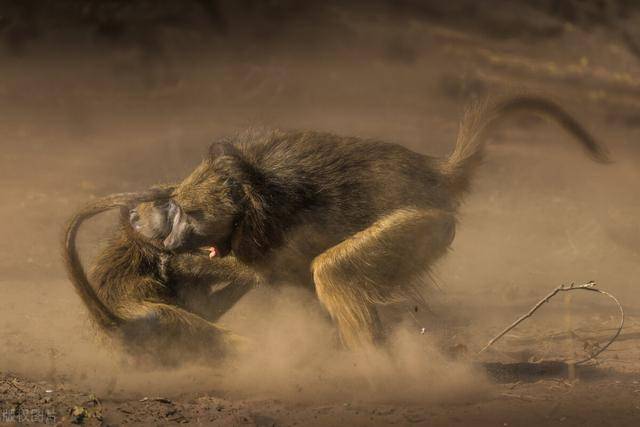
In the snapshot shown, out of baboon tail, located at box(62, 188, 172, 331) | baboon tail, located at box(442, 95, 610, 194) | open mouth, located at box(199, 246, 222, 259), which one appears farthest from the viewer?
baboon tail, located at box(442, 95, 610, 194)

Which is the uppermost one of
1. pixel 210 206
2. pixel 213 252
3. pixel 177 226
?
pixel 210 206

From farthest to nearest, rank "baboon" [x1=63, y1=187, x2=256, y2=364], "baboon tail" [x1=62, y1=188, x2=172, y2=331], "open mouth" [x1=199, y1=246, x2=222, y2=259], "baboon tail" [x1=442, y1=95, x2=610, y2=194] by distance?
"baboon tail" [x1=442, y1=95, x2=610, y2=194] < "open mouth" [x1=199, y1=246, x2=222, y2=259] < "baboon" [x1=63, y1=187, x2=256, y2=364] < "baboon tail" [x1=62, y1=188, x2=172, y2=331]

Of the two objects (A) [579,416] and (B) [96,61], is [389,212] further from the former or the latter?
(B) [96,61]

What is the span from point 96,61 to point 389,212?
262 inches

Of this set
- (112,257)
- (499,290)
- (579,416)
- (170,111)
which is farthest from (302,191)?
(170,111)

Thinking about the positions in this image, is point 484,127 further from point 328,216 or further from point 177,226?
point 177,226

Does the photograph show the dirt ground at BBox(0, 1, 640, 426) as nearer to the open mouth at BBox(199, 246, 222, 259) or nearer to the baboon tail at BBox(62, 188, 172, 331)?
the baboon tail at BBox(62, 188, 172, 331)

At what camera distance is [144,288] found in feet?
15.0

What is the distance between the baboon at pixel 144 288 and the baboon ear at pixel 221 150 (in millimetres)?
299

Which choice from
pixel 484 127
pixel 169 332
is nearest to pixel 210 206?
pixel 169 332

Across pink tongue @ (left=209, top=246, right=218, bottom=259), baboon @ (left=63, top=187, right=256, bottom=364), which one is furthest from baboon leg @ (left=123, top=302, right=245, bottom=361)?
pink tongue @ (left=209, top=246, right=218, bottom=259)

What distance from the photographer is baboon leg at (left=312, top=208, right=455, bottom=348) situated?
4.42 m

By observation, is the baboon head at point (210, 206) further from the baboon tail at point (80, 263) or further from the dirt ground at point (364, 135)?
the dirt ground at point (364, 135)

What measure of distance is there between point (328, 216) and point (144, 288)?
1.04 m
